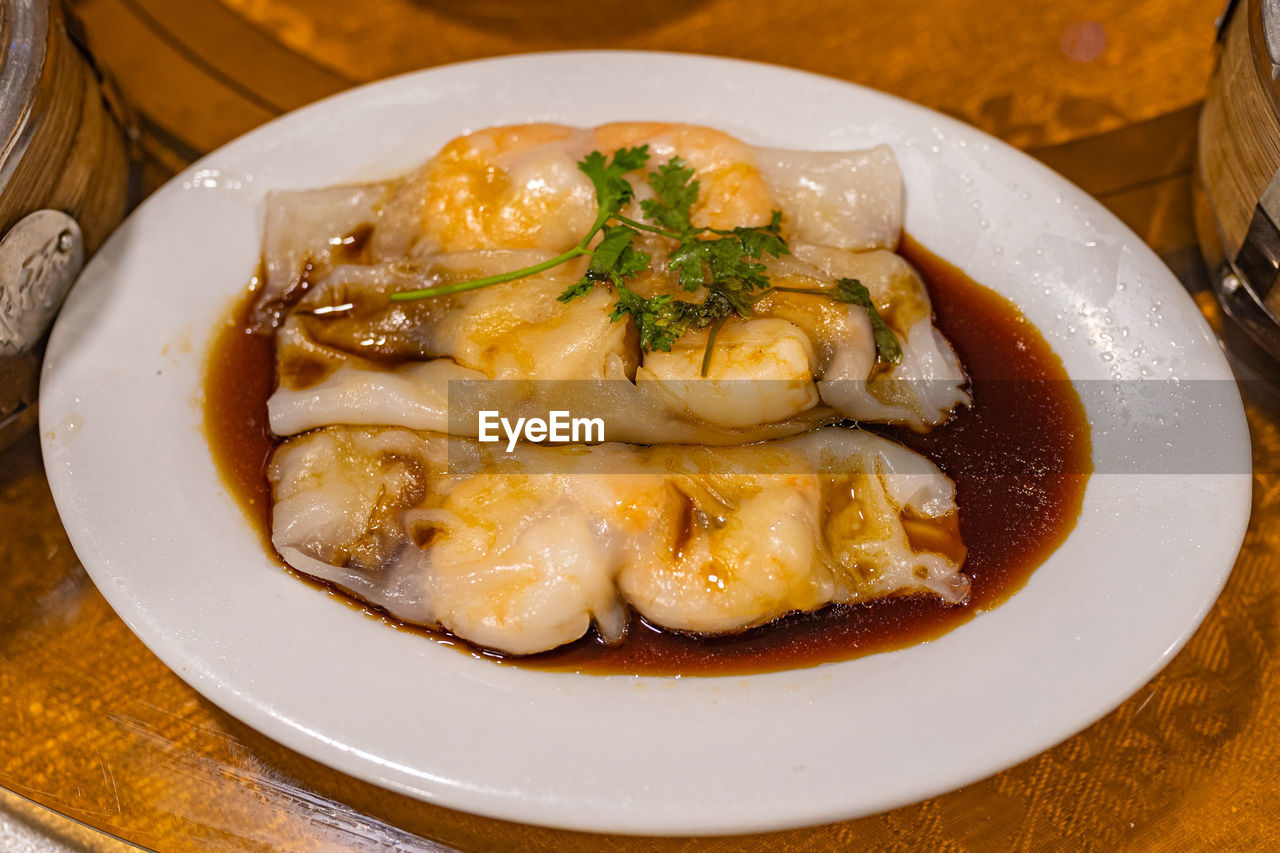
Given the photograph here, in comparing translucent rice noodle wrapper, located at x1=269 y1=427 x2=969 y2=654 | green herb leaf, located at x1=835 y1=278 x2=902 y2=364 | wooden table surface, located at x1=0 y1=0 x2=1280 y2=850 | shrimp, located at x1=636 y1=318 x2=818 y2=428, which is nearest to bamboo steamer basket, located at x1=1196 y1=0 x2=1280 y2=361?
wooden table surface, located at x1=0 y1=0 x2=1280 y2=850

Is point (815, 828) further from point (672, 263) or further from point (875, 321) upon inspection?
point (672, 263)

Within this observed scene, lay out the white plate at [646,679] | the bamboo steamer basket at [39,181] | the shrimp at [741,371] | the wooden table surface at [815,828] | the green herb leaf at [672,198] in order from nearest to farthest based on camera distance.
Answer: the white plate at [646,679] < the wooden table surface at [815,828] < the shrimp at [741,371] < the bamboo steamer basket at [39,181] < the green herb leaf at [672,198]

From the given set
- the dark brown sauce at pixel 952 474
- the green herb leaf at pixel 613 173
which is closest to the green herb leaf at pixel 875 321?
the dark brown sauce at pixel 952 474

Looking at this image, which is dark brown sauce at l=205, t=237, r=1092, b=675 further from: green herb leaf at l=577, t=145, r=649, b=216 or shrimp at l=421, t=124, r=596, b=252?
green herb leaf at l=577, t=145, r=649, b=216

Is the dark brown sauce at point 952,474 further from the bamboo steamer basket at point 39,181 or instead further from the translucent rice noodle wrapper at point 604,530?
the bamboo steamer basket at point 39,181

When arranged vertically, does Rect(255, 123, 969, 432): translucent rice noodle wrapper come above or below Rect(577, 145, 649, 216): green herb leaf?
below

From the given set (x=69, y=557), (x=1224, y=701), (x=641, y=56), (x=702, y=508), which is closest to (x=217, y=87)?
(x=641, y=56)

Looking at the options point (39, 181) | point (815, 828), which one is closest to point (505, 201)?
point (39, 181)

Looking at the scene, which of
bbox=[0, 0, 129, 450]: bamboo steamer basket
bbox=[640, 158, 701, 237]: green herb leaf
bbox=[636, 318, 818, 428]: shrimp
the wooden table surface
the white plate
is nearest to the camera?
the white plate
